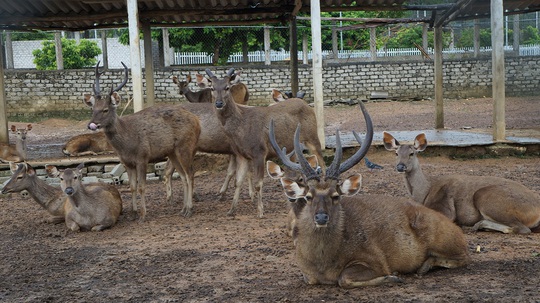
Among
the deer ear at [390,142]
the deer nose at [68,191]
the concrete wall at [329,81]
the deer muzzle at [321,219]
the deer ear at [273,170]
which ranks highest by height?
the concrete wall at [329,81]

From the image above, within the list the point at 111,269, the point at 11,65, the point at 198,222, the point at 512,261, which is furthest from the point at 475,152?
the point at 11,65

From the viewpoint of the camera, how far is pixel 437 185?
29.7 ft

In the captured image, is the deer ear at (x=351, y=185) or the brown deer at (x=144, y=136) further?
the brown deer at (x=144, y=136)

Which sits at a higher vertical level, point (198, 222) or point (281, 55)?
point (281, 55)

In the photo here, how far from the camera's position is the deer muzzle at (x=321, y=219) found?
6.13 meters

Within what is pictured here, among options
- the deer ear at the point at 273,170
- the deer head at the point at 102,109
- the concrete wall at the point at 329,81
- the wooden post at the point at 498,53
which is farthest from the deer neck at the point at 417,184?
the concrete wall at the point at 329,81

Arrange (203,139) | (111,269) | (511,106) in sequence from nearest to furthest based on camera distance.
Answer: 1. (111,269)
2. (203,139)
3. (511,106)

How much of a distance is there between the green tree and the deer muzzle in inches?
1003

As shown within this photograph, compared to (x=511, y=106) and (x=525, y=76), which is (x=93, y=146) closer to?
(x=511, y=106)

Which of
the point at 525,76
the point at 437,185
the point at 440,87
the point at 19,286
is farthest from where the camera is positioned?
the point at 525,76

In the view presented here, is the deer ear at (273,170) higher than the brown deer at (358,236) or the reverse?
higher

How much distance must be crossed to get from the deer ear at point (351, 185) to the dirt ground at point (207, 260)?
0.83 metres

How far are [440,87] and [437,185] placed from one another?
9344 mm

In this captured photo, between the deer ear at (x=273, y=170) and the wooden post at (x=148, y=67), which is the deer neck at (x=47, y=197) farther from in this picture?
the wooden post at (x=148, y=67)
